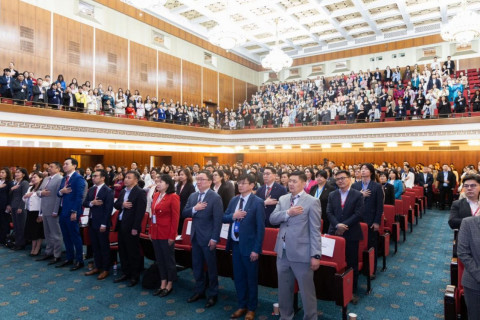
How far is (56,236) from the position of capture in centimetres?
478

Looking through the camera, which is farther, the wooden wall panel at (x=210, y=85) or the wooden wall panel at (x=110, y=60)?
the wooden wall panel at (x=210, y=85)

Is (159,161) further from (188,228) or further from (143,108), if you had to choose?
(188,228)

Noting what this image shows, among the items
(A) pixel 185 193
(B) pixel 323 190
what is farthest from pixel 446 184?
(A) pixel 185 193

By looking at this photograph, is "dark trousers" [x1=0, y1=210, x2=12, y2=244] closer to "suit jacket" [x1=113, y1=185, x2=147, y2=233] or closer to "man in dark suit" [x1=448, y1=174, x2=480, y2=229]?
"suit jacket" [x1=113, y1=185, x2=147, y2=233]

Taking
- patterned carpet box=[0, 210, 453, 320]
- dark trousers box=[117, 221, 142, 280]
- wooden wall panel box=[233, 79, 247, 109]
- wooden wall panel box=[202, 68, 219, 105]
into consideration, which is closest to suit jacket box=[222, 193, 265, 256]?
patterned carpet box=[0, 210, 453, 320]

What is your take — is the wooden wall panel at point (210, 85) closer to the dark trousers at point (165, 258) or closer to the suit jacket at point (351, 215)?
the dark trousers at point (165, 258)

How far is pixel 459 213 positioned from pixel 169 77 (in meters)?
15.4

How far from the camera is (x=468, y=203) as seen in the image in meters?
3.12

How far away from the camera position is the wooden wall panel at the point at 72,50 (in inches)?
472

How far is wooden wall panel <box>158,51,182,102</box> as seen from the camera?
16000 mm

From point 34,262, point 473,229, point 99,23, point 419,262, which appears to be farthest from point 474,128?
point 99,23

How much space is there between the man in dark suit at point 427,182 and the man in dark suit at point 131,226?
8.79 meters

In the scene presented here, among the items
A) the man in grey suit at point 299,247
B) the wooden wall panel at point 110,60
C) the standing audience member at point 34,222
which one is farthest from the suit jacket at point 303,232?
Result: the wooden wall panel at point 110,60

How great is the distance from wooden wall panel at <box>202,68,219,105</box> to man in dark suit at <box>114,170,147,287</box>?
15102 mm
